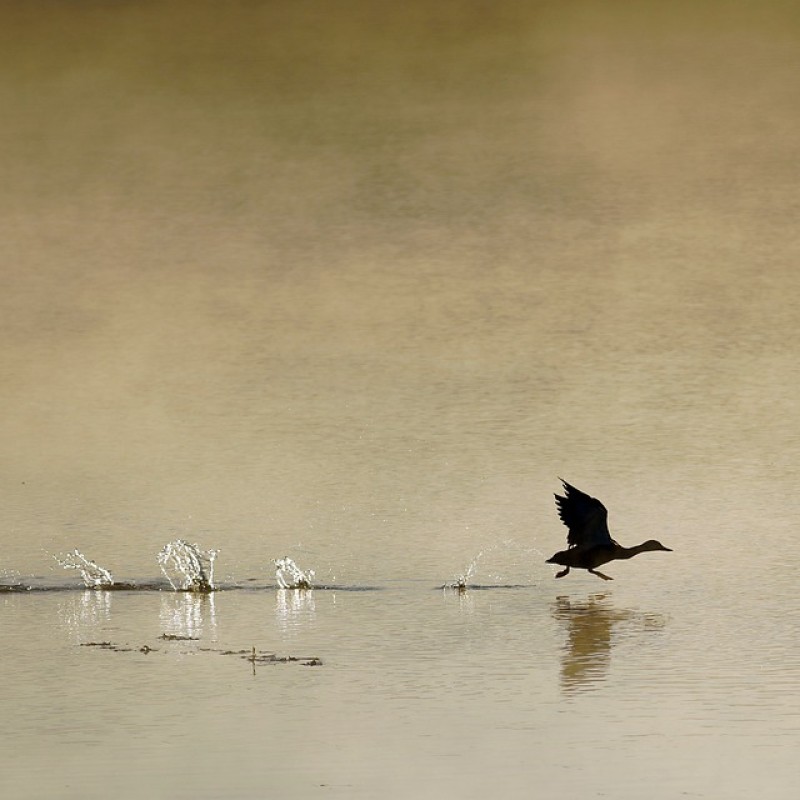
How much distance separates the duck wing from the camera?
20297 mm

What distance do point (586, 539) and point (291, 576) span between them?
9.60 ft

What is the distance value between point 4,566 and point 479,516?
6.11 meters

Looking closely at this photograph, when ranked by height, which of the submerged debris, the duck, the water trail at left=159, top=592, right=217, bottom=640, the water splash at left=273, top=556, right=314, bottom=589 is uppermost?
the duck

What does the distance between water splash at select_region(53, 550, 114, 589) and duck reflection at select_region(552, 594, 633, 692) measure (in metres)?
4.56

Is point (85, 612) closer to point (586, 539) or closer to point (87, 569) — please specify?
point (87, 569)

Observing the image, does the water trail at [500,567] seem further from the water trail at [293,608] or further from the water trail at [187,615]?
the water trail at [187,615]

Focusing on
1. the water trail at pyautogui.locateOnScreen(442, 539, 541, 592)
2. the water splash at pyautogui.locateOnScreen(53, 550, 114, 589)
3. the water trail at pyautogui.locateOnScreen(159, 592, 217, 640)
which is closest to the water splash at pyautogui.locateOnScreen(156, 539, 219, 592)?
the water trail at pyautogui.locateOnScreen(159, 592, 217, 640)

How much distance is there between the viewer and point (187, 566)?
20.5 meters

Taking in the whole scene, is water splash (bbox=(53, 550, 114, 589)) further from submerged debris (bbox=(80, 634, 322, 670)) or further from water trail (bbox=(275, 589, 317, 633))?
submerged debris (bbox=(80, 634, 322, 670))

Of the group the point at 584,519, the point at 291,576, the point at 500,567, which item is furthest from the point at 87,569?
the point at 584,519

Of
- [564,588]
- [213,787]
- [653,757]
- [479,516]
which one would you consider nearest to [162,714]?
[213,787]

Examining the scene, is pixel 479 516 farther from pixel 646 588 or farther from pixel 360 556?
pixel 646 588

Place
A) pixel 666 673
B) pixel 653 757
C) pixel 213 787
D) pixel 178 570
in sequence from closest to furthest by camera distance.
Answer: pixel 213 787, pixel 653 757, pixel 666 673, pixel 178 570

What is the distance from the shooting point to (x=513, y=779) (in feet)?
35.5
